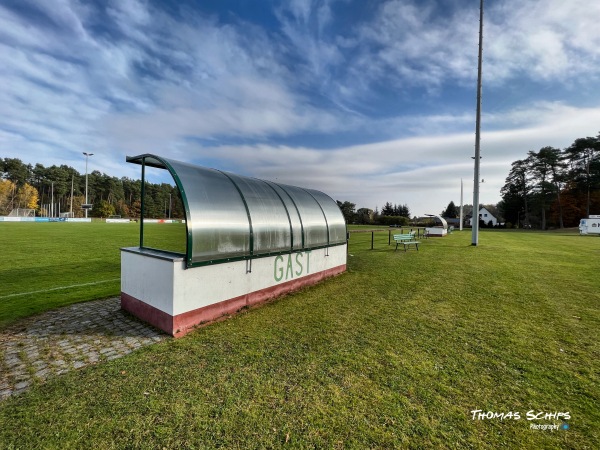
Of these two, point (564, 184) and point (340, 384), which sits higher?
point (564, 184)

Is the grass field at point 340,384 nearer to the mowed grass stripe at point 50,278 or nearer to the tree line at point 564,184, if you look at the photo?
the mowed grass stripe at point 50,278

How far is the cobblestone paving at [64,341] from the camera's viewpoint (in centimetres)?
374

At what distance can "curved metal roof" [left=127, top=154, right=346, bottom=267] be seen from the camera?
5.16 metres

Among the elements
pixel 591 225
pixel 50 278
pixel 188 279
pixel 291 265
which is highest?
pixel 591 225

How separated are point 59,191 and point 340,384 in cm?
11259

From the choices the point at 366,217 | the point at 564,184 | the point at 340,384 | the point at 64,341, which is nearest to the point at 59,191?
the point at 366,217

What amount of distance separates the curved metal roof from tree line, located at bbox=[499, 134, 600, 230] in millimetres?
67328

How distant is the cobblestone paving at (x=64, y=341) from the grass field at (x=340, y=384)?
0.36m

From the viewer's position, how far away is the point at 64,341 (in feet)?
15.2

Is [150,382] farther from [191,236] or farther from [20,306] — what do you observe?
[20,306]

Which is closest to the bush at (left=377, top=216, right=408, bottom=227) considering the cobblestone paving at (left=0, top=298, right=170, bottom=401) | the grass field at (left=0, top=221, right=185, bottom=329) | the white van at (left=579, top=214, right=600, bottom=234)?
the white van at (left=579, top=214, right=600, bottom=234)

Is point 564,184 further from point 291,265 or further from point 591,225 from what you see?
point 291,265

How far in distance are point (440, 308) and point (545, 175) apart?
71523 millimetres

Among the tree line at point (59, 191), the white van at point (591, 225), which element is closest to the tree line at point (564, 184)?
the white van at point (591, 225)
